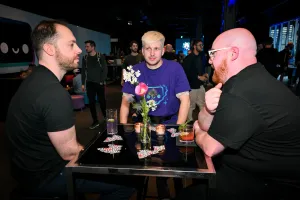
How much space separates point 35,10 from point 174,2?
5.52 meters

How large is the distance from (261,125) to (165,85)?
117 centimetres

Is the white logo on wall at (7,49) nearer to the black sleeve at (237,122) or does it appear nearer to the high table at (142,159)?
the high table at (142,159)

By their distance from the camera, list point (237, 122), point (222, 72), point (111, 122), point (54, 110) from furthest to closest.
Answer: point (111, 122)
point (222, 72)
point (54, 110)
point (237, 122)

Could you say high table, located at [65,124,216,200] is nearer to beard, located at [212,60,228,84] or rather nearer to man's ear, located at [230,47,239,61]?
beard, located at [212,60,228,84]

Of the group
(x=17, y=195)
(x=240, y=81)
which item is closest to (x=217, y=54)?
(x=240, y=81)

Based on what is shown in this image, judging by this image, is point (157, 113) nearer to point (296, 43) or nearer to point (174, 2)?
point (174, 2)

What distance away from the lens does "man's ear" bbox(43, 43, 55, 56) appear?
1575 mm

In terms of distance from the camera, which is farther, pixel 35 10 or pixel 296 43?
pixel 296 43

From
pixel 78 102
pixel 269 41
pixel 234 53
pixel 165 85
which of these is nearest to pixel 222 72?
pixel 234 53

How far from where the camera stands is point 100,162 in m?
1.36

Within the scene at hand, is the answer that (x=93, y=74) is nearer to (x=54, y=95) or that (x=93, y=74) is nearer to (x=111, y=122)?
(x=111, y=122)

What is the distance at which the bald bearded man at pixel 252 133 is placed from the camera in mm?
1176

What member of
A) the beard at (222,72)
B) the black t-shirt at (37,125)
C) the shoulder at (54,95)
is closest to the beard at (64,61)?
the black t-shirt at (37,125)

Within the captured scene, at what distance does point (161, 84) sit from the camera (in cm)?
223
